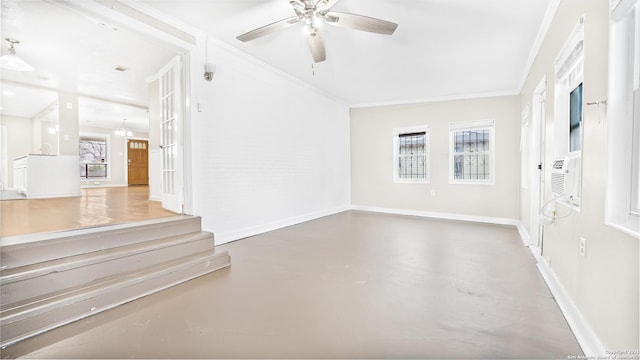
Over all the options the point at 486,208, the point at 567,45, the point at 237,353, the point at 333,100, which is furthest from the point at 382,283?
the point at 333,100

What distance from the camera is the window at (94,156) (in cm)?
990

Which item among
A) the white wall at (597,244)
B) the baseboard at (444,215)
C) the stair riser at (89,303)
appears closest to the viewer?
the white wall at (597,244)

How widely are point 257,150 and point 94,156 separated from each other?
9.11 m

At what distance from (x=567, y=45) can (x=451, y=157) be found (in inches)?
162

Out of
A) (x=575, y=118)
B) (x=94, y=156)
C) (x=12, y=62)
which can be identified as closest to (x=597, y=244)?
(x=575, y=118)

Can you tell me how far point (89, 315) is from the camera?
1.99 m

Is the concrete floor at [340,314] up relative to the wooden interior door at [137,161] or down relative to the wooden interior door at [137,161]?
down

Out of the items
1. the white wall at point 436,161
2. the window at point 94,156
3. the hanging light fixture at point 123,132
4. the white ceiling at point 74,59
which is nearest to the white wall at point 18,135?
the white ceiling at point 74,59

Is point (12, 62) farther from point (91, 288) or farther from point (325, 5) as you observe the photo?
point (325, 5)

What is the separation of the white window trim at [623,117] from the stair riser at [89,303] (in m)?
3.07

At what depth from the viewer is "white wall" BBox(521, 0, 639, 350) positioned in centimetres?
128

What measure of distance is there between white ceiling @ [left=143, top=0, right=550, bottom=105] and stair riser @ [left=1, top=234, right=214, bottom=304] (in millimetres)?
2514

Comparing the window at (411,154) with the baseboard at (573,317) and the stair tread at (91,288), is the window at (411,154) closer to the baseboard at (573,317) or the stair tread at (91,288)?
the baseboard at (573,317)

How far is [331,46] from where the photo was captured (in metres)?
3.78
